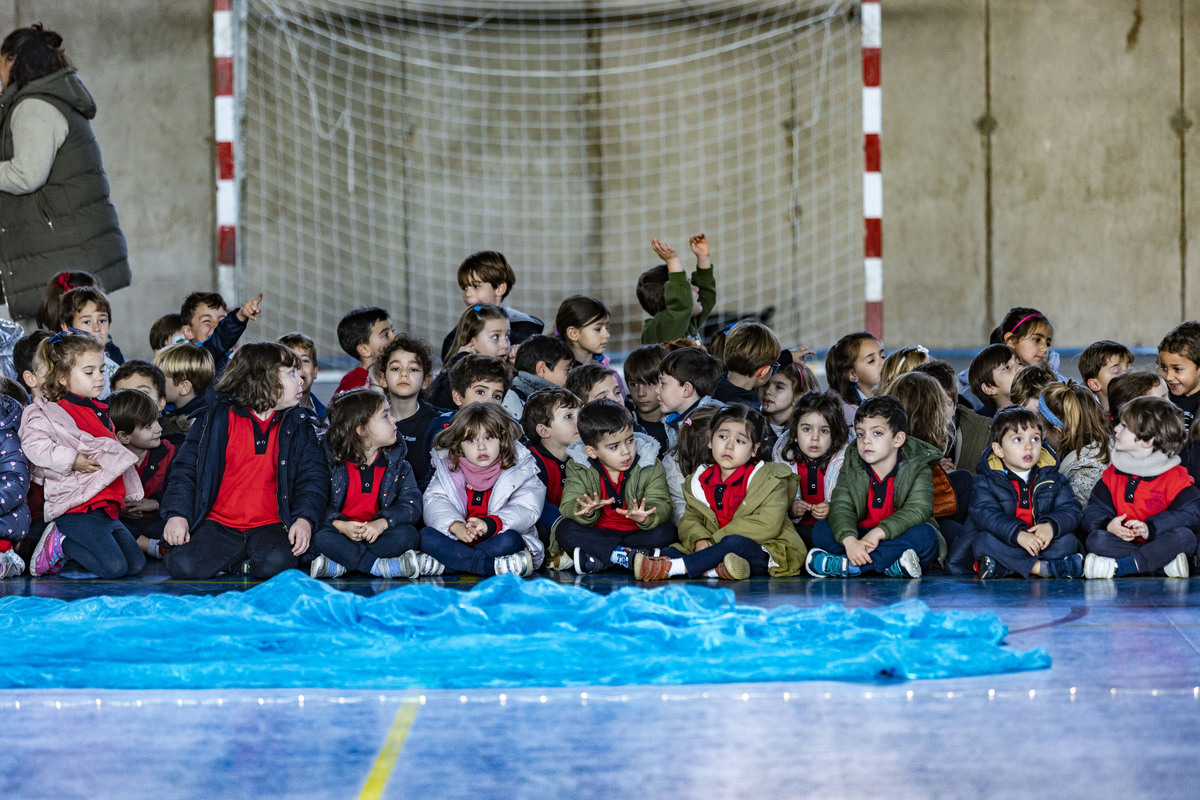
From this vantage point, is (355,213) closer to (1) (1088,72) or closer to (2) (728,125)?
(2) (728,125)

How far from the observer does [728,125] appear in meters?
9.98

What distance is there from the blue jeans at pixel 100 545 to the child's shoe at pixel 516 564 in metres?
1.19

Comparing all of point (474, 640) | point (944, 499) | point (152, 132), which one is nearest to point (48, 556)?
point (474, 640)

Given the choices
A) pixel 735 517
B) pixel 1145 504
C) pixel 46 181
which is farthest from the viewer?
pixel 46 181

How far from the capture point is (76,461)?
4.61 meters

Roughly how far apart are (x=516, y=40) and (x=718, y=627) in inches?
290

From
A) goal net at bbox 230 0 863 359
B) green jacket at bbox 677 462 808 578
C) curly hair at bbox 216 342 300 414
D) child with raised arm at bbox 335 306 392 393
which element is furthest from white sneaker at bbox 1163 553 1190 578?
goal net at bbox 230 0 863 359

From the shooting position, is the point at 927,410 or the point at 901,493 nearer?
the point at 901,493

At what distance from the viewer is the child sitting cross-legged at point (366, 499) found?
461cm

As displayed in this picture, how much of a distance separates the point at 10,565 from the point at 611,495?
1.99 m

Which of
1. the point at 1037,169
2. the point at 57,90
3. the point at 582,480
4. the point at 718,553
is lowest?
the point at 718,553

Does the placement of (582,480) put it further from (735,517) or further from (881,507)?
(881,507)

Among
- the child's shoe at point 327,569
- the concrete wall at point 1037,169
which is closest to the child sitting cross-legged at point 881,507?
the child's shoe at point 327,569

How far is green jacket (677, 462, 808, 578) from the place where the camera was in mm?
4562
